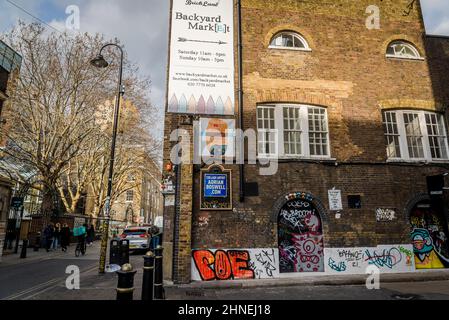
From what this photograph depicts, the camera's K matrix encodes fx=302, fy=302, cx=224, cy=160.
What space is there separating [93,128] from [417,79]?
18.8 meters

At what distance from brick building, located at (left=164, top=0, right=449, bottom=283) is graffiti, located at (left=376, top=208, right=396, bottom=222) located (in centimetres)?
4

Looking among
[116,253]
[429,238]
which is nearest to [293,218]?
[429,238]

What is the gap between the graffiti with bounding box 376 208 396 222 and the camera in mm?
10094

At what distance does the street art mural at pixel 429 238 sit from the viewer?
1024cm

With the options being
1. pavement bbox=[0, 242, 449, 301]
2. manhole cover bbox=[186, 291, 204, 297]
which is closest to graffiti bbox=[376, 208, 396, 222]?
pavement bbox=[0, 242, 449, 301]

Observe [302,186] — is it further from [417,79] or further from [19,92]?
[19,92]

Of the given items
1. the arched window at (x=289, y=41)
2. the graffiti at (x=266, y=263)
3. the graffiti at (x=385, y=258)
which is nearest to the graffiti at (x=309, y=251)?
the graffiti at (x=266, y=263)

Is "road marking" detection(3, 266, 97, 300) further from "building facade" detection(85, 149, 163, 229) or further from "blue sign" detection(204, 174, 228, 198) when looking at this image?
"building facade" detection(85, 149, 163, 229)

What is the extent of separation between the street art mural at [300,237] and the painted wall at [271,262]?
30cm

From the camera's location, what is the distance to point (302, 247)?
9.62 metres

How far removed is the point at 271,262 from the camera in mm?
9164

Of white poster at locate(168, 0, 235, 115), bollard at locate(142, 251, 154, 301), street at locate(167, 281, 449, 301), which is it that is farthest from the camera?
white poster at locate(168, 0, 235, 115)

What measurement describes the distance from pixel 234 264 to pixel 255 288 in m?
1.00
